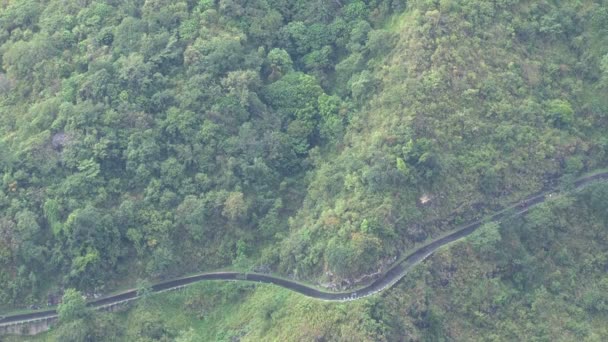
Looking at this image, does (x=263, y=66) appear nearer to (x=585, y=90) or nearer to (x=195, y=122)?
(x=195, y=122)

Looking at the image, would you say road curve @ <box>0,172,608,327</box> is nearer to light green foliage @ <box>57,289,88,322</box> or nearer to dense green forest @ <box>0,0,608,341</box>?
dense green forest @ <box>0,0,608,341</box>

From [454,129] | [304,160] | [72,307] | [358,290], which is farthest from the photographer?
[304,160]

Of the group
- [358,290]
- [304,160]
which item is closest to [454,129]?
[304,160]

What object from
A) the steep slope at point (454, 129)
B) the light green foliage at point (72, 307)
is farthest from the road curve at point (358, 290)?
the light green foliage at point (72, 307)

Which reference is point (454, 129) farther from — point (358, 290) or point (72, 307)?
point (72, 307)

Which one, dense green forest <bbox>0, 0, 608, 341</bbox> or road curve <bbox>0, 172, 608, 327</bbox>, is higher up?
dense green forest <bbox>0, 0, 608, 341</bbox>

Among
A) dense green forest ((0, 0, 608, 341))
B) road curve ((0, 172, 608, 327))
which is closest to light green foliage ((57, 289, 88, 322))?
dense green forest ((0, 0, 608, 341))
